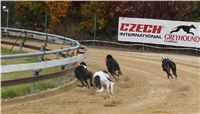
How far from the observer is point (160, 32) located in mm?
23812

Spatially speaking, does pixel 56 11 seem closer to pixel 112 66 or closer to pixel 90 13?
pixel 90 13

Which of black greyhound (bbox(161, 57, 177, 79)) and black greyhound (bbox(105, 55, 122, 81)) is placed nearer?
black greyhound (bbox(105, 55, 122, 81))

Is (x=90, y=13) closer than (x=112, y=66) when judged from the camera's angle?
No

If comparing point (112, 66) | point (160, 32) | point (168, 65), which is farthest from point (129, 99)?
point (160, 32)

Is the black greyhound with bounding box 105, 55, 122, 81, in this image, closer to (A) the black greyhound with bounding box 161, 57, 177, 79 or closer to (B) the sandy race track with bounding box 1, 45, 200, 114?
(B) the sandy race track with bounding box 1, 45, 200, 114

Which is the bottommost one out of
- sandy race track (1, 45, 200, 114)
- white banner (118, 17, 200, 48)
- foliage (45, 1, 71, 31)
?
sandy race track (1, 45, 200, 114)

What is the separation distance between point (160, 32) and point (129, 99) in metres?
13.8

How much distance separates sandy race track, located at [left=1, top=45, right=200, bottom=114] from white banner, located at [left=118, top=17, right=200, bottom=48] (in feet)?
27.5

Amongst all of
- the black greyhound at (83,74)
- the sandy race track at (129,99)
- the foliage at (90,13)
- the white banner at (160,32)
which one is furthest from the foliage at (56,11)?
the black greyhound at (83,74)

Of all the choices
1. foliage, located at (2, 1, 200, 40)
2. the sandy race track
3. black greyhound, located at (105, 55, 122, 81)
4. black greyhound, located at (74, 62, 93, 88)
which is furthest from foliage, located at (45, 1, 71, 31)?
black greyhound, located at (74, 62, 93, 88)

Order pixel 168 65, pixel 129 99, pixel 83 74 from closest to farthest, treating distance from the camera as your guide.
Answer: pixel 129 99
pixel 83 74
pixel 168 65

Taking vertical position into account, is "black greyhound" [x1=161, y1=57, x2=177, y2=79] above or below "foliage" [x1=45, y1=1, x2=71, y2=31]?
below

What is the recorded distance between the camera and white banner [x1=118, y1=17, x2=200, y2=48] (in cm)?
2277

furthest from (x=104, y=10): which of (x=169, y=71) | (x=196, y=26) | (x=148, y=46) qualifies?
(x=169, y=71)
